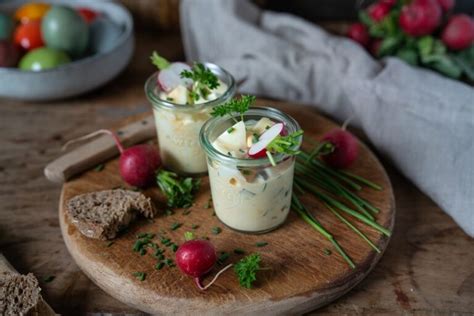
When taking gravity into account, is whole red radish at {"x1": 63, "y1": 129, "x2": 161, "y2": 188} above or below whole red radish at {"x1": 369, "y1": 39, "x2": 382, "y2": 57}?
below

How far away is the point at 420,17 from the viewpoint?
249 cm

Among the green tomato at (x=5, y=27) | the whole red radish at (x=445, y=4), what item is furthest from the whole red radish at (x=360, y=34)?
the green tomato at (x=5, y=27)

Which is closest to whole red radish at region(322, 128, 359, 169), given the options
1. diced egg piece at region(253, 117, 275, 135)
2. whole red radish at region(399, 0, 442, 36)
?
diced egg piece at region(253, 117, 275, 135)

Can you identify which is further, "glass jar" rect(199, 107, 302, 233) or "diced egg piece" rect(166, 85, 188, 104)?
"diced egg piece" rect(166, 85, 188, 104)

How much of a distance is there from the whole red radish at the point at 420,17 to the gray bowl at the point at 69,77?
127 cm

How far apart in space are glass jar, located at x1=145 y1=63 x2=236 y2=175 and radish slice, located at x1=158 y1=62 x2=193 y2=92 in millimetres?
45

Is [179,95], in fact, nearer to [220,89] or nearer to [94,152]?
[220,89]

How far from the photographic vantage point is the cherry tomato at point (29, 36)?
269 cm

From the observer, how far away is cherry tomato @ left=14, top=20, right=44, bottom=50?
2.69 m

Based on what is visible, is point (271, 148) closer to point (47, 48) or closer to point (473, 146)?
point (473, 146)

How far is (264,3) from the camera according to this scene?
3.18m

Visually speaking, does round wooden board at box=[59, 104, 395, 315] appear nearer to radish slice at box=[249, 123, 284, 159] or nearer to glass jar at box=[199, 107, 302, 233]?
glass jar at box=[199, 107, 302, 233]

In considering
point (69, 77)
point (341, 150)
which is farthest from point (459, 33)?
point (69, 77)

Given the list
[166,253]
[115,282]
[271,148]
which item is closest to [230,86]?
[271,148]
